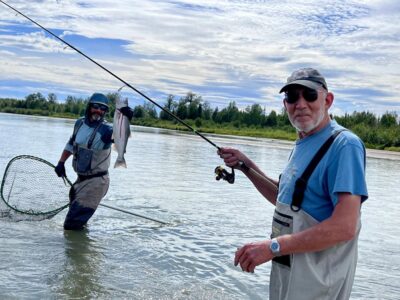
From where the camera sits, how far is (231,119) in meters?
117

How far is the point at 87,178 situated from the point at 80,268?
2.19 metres

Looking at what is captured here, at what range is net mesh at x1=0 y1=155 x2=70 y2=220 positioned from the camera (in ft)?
33.5

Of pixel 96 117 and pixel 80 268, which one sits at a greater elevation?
pixel 96 117

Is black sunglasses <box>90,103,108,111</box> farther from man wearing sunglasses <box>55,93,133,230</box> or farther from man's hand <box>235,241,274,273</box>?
man's hand <box>235,241,274,273</box>

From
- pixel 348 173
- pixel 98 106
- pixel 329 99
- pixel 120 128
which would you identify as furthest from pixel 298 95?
pixel 98 106

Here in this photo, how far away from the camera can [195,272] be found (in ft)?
26.2

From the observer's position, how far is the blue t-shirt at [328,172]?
9.32 ft

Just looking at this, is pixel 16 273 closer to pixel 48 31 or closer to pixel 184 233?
pixel 48 31

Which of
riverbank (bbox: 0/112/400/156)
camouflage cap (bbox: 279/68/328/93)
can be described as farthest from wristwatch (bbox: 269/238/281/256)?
riverbank (bbox: 0/112/400/156)

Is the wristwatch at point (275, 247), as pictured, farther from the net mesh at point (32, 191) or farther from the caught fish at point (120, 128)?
the net mesh at point (32, 191)

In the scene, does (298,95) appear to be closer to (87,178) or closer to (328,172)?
(328,172)

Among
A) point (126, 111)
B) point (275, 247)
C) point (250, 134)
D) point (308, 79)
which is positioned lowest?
point (250, 134)

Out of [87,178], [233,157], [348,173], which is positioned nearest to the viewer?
[348,173]

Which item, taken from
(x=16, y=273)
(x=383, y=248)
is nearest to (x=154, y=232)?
(x=16, y=273)
